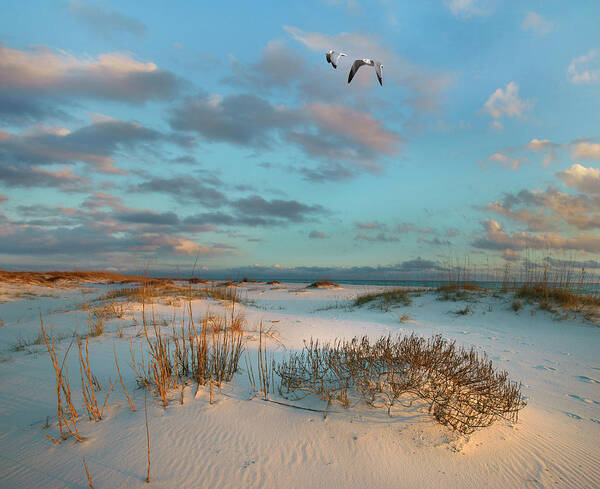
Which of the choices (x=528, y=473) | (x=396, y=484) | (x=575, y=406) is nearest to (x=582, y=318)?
(x=575, y=406)

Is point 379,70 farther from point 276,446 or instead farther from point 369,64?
point 276,446

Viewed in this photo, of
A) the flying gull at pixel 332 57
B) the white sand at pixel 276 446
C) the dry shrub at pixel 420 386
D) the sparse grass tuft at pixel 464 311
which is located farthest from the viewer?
Result: the sparse grass tuft at pixel 464 311

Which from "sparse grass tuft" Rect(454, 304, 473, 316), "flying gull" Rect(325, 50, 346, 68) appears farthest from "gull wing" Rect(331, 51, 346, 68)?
"sparse grass tuft" Rect(454, 304, 473, 316)

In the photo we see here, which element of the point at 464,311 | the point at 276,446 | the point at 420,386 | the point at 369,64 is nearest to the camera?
the point at 276,446

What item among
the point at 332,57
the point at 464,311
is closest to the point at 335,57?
the point at 332,57

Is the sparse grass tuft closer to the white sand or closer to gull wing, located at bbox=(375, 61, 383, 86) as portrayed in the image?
the white sand

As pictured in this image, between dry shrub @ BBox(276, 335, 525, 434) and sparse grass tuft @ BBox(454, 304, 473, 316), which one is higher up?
dry shrub @ BBox(276, 335, 525, 434)

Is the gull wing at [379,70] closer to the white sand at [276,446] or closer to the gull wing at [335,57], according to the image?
the gull wing at [335,57]

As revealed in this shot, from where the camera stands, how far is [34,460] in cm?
221

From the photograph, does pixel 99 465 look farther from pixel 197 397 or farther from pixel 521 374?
pixel 521 374

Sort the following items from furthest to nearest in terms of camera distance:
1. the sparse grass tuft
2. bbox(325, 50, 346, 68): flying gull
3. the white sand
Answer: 1. the sparse grass tuft
2. bbox(325, 50, 346, 68): flying gull
3. the white sand

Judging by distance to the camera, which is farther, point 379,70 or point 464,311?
point 464,311

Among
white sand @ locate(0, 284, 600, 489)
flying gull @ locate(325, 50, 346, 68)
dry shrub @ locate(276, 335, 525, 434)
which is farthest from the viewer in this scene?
flying gull @ locate(325, 50, 346, 68)

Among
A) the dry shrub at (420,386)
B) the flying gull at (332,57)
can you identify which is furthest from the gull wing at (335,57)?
the dry shrub at (420,386)
